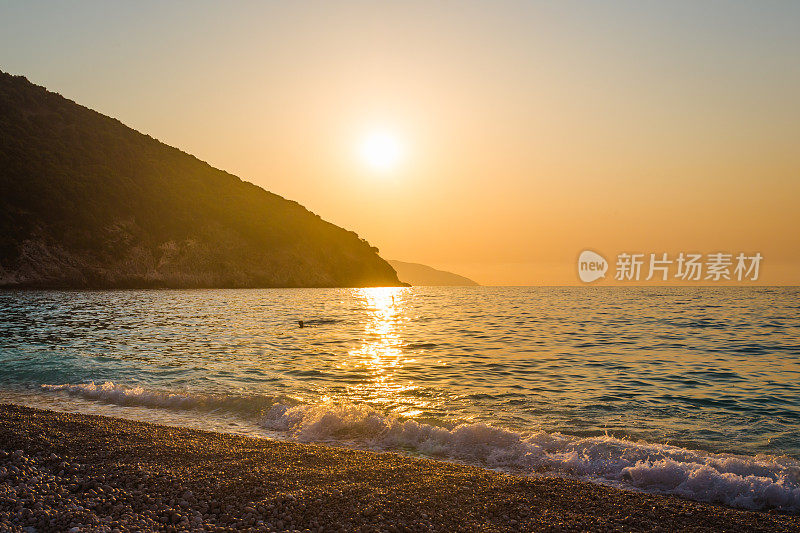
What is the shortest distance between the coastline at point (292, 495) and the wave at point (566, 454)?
0.68 m

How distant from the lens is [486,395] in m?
14.9

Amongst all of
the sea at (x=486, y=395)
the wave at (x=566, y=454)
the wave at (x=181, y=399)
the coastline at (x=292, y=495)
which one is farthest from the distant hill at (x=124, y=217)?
the coastline at (x=292, y=495)

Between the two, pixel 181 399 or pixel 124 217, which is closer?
pixel 181 399

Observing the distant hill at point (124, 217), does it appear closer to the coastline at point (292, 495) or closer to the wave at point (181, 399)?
the wave at point (181, 399)

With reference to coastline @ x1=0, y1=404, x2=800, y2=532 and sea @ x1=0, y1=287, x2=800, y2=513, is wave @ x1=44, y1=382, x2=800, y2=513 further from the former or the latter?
coastline @ x1=0, y1=404, x2=800, y2=532

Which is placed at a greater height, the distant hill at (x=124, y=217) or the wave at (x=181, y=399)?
the distant hill at (x=124, y=217)

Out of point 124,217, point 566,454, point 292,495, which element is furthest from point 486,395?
point 124,217

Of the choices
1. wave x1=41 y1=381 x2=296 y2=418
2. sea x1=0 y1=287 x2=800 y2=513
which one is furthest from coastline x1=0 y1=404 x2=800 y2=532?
wave x1=41 y1=381 x2=296 y2=418

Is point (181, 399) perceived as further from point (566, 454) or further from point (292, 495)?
point (566, 454)

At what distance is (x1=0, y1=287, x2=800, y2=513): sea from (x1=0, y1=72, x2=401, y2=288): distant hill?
299ft

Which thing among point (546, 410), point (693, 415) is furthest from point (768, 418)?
point (546, 410)

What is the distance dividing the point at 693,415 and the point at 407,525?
9.94 metres

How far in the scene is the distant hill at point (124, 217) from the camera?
349ft

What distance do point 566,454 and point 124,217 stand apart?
138243mm
